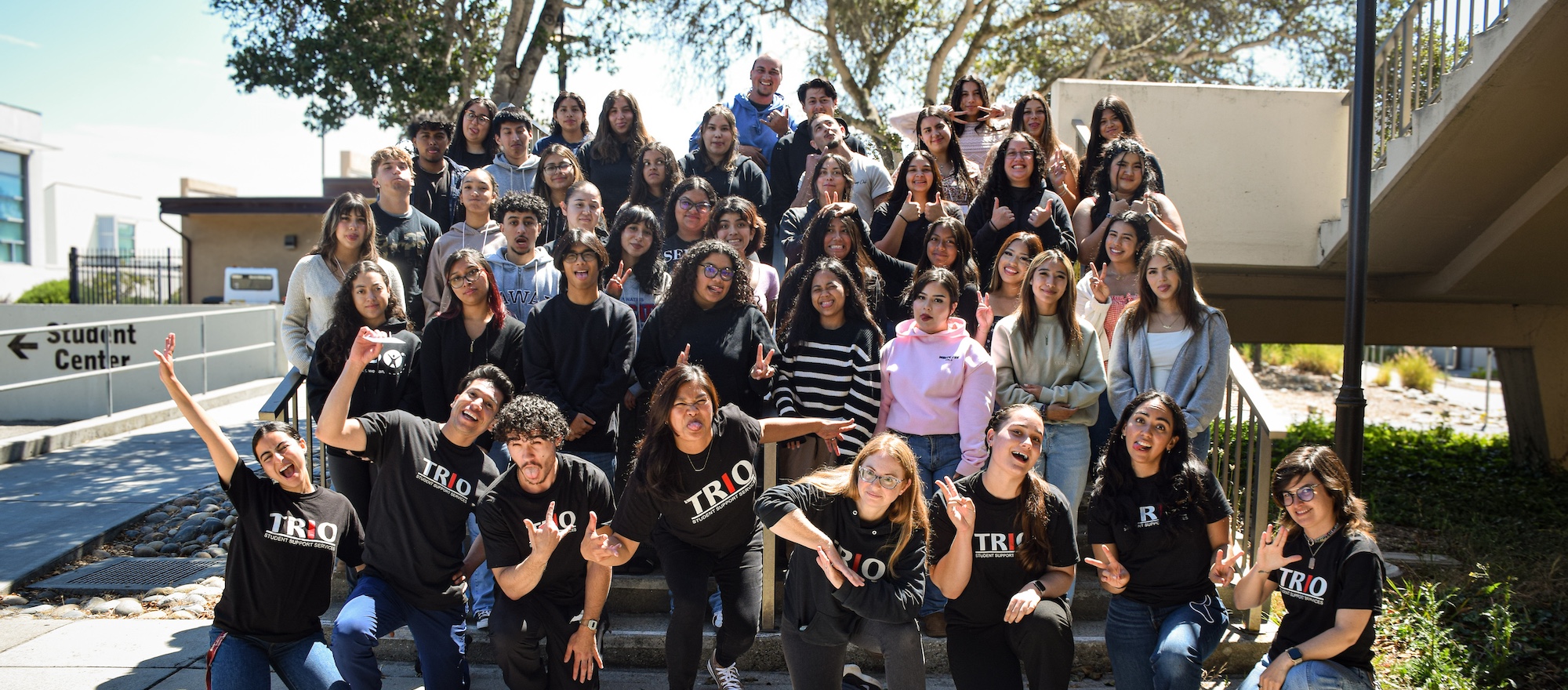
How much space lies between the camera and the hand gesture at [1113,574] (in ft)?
12.7

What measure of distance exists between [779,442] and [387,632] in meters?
1.83

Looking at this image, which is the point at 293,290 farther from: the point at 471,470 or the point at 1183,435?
the point at 1183,435

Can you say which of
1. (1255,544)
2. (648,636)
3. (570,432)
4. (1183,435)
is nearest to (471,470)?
(570,432)

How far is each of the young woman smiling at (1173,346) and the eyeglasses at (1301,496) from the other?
29.4 inches

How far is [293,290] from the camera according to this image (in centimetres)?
528

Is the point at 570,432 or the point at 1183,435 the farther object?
the point at 570,432

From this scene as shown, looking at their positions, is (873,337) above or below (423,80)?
below

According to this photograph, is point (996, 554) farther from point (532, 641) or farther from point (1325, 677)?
point (532, 641)

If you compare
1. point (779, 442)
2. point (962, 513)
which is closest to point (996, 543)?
point (962, 513)

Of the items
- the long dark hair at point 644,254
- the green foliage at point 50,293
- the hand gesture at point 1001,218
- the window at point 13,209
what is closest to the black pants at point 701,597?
the long dark hair at point 644,254

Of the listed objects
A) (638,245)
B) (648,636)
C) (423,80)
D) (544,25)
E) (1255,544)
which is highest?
(544,25)

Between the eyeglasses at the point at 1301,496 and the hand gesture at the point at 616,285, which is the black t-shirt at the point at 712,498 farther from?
the eyeglasses at the point at 1301,496

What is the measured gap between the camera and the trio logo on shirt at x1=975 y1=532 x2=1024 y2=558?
12.6 feet

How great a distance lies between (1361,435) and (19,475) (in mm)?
9444
